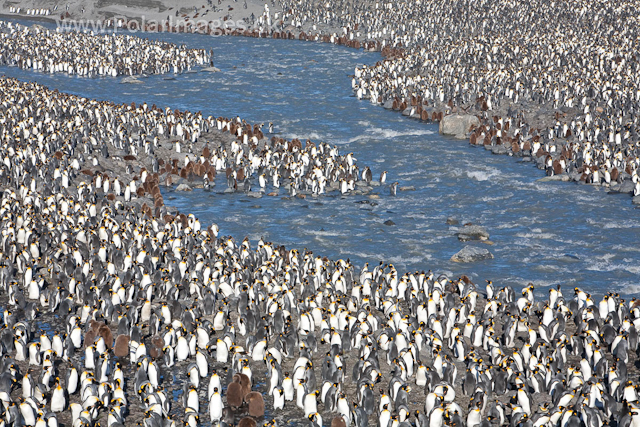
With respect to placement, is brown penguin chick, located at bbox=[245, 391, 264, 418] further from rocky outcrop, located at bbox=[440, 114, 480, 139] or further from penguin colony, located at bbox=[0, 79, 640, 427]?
rocky outcrop, located at bbox=[440, 114, 480, 139]

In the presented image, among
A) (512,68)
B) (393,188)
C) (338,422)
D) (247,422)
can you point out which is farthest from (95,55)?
(338,422)

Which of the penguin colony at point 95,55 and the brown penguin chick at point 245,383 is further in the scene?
the penguin colony at point 95,55

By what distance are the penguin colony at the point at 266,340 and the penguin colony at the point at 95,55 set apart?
34.6 m

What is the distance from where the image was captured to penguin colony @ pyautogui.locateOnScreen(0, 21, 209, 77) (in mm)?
58656

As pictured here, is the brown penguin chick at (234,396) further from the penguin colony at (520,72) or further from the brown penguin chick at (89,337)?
the penguin colony at (520,72)

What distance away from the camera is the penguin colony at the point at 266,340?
15.3 metres

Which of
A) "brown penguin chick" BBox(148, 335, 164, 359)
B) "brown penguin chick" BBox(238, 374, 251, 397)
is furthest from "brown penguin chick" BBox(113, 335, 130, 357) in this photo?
"brown penguin chick" BBox(238, 374, 251, 397)

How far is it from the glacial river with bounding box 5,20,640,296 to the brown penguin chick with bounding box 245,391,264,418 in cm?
990

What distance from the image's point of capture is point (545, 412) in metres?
14.5

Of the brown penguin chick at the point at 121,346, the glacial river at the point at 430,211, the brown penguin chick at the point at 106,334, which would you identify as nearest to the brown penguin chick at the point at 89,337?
the brown penguin chick at the point at 106,334

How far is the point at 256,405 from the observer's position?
15.6m

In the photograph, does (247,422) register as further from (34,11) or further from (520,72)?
(34,11)

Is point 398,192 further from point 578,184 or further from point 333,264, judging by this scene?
point 333,264

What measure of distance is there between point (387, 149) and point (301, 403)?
986 inches
